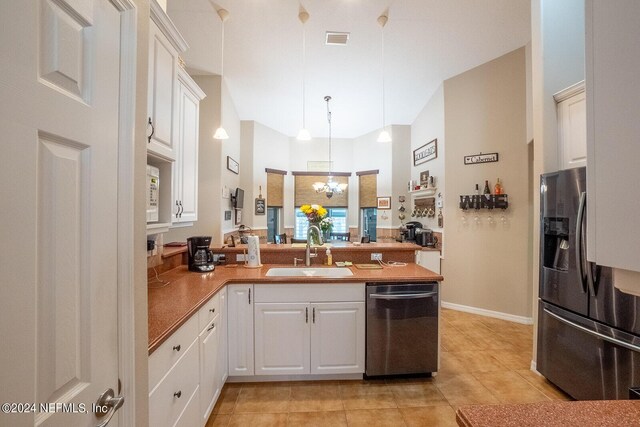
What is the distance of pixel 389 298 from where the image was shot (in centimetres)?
223

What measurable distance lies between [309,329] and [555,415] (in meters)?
1.76

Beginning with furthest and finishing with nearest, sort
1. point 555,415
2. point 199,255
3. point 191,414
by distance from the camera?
point 199,255, point 191,414, point 555,415

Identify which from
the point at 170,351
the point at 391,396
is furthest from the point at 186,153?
the point at 391,396

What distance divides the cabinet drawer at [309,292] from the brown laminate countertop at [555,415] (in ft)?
4.93

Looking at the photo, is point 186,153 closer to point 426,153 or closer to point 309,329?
point 309,329

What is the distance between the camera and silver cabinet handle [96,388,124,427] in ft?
2.45

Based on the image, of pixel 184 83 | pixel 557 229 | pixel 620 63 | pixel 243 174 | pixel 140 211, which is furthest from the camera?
pixel 243 174

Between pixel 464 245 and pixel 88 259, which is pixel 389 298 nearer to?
pixel 88 259

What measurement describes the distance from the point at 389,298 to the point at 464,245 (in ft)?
7.94

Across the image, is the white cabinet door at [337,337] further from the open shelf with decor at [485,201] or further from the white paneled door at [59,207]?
the open shelf with decor at [485,201]

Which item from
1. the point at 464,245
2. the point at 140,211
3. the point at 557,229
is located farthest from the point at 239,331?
the point at 464,245

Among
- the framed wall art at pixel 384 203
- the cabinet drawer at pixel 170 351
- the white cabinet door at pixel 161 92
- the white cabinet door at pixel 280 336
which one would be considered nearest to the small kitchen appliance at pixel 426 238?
the framed wall art at pixel 384 203

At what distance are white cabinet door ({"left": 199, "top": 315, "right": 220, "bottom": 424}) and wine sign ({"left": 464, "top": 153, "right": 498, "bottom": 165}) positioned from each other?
3.91m

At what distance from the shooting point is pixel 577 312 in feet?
6.41
